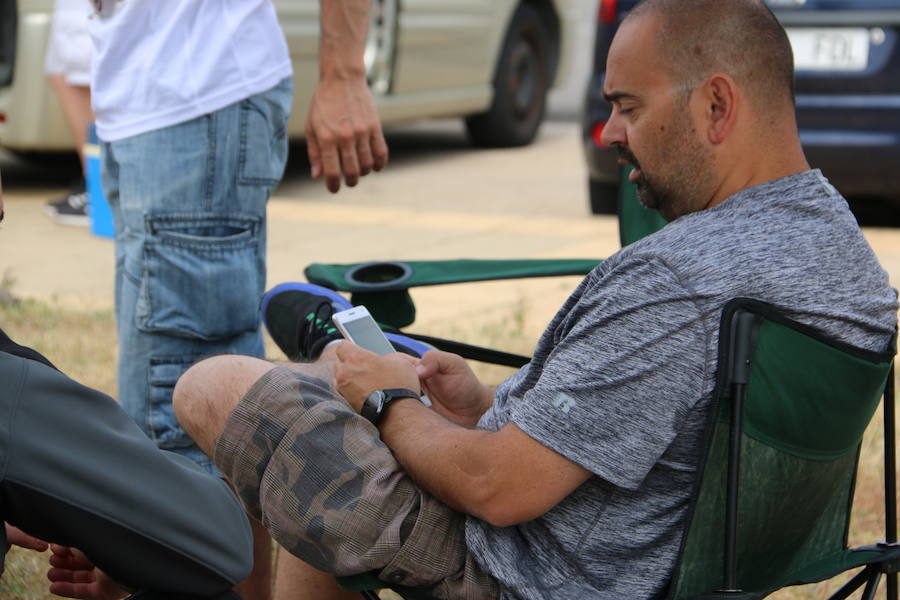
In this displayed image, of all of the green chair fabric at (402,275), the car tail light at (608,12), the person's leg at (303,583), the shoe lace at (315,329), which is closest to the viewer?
the person's leg at (303,583)

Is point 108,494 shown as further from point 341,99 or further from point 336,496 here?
point 341,99

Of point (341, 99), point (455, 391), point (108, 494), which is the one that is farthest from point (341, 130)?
point (108, 494)

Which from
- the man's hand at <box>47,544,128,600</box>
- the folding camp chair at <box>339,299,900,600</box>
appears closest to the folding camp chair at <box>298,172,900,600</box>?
the folding camp chair at <box>339,299,900,600</box>

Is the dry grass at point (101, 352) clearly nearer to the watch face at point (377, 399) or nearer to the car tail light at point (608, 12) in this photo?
the watch face at point (377, 399)

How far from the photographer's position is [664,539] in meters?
1.91

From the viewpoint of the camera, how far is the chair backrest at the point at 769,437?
177cm

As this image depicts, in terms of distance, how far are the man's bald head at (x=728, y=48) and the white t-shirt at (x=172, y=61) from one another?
0.97 meters

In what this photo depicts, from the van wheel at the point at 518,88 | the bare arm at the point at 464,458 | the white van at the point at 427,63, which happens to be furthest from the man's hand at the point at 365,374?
the van wheel at the point at 518,88

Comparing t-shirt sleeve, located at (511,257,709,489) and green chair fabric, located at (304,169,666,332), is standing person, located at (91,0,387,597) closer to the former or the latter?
green chair fabric, located at (304,169,666,332)

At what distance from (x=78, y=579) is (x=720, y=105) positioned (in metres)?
1.23

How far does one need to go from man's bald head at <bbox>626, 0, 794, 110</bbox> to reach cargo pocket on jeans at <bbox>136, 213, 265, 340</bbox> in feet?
3.35

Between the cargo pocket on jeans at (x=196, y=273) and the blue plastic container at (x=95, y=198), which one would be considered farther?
the blue plastic container at (x=95, y=198)

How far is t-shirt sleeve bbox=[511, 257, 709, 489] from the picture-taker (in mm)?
1773

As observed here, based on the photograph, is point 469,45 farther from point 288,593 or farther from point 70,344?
point 288,593
